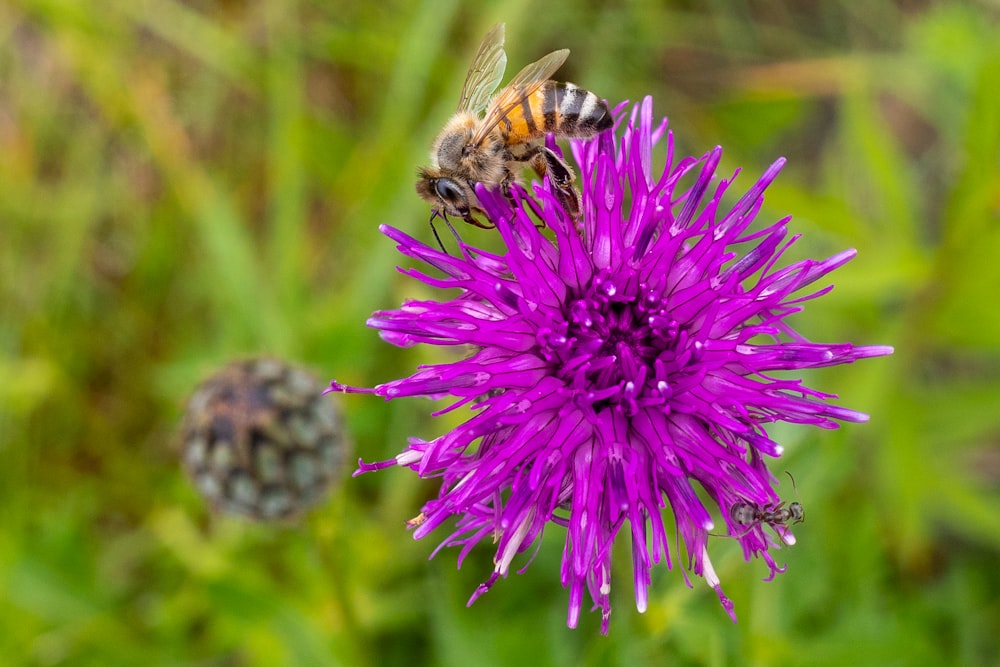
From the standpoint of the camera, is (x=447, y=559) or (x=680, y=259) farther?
(x=447, y=559)

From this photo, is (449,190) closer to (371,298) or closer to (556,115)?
(556,115)

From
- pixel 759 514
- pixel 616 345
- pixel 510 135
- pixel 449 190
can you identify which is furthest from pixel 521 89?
pixel 759 514

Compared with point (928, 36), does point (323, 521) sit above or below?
below

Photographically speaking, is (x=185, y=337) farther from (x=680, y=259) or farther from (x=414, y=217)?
(x=680, y=259)

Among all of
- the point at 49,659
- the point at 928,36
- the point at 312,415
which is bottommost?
the point at 49,659

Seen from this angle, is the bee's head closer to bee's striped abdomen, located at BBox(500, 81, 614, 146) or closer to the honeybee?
the honeybee

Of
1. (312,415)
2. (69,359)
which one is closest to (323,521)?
(312,415)
